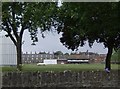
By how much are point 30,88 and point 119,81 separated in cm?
368

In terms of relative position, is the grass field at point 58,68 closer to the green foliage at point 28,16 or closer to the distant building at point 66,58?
the distant building at point 66,58

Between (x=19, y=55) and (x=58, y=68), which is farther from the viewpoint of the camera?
(x=58, y=68)

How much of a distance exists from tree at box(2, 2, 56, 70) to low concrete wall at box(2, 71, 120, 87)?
4056 millimetres

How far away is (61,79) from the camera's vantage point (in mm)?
14688

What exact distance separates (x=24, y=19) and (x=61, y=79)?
7.75m

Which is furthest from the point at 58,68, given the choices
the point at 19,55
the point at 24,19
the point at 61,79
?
the point at 61,79

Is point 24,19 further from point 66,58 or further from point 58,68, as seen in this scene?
point 66,58

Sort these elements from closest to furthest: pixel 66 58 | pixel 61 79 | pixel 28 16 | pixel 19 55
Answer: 1. pixel 61 79
2. pixel 19 55
3. pixel 28 16
4. pixel 66 58

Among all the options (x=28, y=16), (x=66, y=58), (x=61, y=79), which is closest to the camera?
(x=61, y=79)

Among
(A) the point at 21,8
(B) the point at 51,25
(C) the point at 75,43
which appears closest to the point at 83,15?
(A) the point at 21,8

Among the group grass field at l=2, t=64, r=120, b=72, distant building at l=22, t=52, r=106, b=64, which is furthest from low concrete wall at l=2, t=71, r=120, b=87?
distant building at l=22, t=52, r=106, b=64

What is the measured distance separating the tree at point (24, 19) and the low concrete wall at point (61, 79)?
4.06 metres

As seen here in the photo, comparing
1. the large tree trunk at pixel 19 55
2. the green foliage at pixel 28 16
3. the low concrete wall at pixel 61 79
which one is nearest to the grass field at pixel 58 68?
the large tree trunk at pixel 19 55

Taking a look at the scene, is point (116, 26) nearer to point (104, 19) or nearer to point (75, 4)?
point (104, 19)
